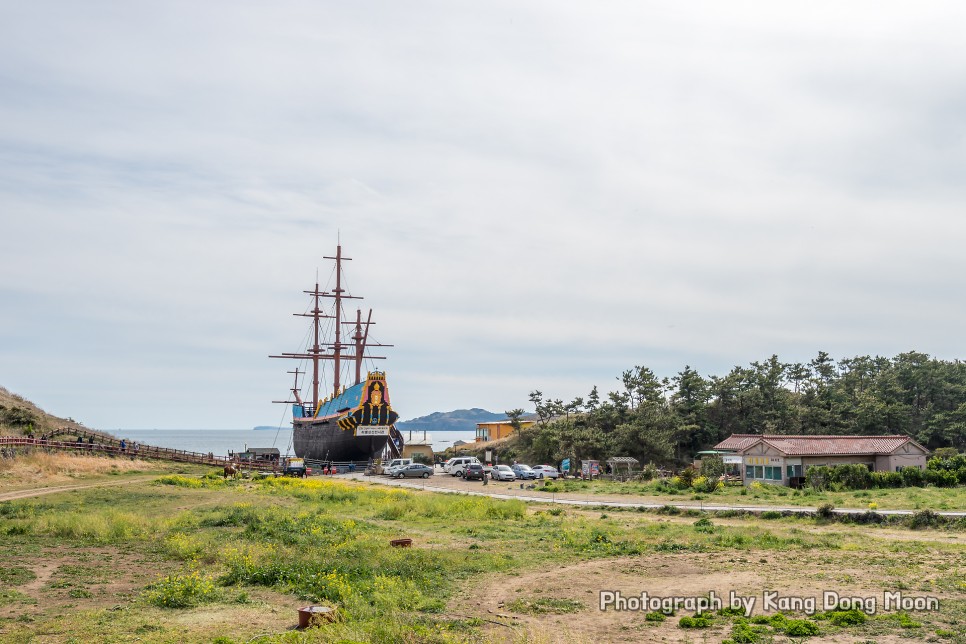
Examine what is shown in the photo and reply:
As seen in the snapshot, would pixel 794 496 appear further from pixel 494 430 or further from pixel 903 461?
pixel 494 430

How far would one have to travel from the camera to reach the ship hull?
8781cm

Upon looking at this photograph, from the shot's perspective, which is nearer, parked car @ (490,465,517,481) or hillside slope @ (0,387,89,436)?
parked car @ (490,465,517,481)

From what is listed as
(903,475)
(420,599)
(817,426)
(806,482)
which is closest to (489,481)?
(806,482)

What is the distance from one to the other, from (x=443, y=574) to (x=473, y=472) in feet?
129

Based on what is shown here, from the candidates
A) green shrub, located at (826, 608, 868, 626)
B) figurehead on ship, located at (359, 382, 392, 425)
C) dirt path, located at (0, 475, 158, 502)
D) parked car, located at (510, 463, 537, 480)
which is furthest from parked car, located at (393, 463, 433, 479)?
green shrub, located at (826, 608, 868, 626)

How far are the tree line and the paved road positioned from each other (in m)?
19.5

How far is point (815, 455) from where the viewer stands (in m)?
48.2

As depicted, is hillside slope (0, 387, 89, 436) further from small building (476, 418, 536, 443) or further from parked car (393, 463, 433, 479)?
small building (476, 418, 536, 443)

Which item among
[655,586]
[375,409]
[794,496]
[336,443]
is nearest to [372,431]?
[375,409]

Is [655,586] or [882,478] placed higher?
[882,478]

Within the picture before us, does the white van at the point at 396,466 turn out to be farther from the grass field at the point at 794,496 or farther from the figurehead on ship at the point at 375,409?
the figurehead on ship at the point at 375,409

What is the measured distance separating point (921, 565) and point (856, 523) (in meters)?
10.3

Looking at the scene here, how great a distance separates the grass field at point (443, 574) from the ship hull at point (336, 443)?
180 feet

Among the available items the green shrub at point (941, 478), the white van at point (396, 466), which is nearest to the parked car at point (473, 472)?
the white van at point (396, 466)
